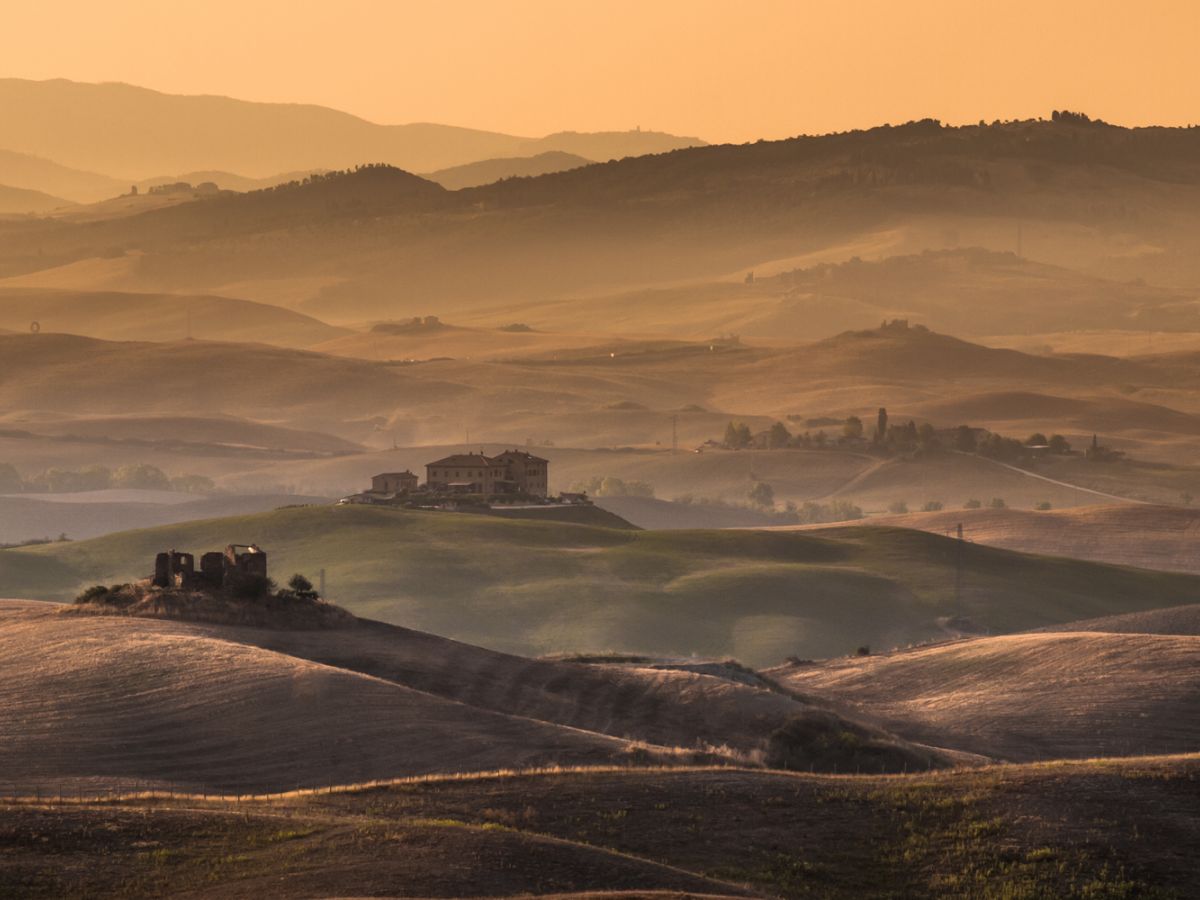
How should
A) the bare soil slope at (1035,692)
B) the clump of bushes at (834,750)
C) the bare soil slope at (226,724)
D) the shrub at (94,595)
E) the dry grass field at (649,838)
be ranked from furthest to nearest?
the shrub at (94,595) → the bare soil slope at (1035,692) → the clump of bushes at (834,750) → the bare soil slope at (226,724) → the dry grass field at (649,838)

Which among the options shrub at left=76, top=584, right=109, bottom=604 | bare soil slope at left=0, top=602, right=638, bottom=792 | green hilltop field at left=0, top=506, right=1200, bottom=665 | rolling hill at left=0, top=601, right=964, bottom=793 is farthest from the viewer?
green hilltop field at left=0, top=506, right=1200, bottom=665

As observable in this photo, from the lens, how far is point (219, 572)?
9594 centimetres

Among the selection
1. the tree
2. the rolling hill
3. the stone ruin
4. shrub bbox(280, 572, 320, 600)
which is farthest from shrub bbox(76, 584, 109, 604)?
the tree

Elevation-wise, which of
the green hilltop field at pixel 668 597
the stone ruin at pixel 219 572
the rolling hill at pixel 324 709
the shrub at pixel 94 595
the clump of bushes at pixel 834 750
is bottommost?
the green hilltop field at pixel 668 597

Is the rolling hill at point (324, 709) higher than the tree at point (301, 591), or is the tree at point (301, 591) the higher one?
the tree at point (301, 591)

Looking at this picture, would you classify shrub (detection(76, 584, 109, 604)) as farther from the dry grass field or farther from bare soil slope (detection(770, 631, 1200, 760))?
the dry grass field

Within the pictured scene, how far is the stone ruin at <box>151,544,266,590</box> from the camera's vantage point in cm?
9525

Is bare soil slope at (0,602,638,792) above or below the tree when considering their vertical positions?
below

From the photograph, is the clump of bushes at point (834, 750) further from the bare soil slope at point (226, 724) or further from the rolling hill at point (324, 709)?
the bare soil slope at point (226, 724)

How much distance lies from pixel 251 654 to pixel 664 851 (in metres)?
32.1

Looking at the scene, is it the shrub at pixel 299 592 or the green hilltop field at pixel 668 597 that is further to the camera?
the green hilltop field at pixel 668 597

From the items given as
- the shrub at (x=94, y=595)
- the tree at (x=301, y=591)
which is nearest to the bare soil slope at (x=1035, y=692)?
the tree at (x=301, y=591)

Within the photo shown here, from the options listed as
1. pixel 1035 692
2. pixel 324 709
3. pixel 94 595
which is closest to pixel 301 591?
pixel 94 595

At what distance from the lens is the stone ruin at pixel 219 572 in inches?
3750
